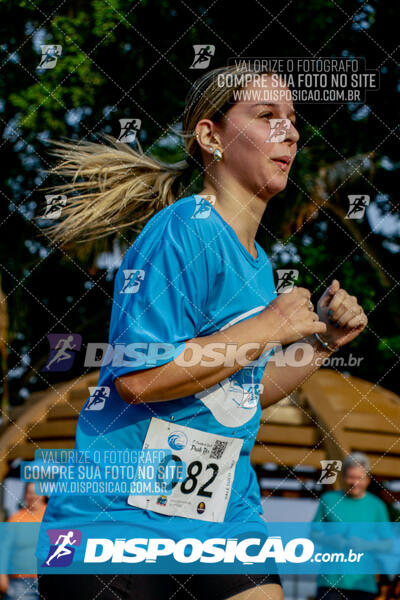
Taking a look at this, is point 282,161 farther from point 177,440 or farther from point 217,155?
point 177,440

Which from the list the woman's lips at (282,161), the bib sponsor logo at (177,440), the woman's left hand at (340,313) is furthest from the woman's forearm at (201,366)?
the woman's lips at (282,161)

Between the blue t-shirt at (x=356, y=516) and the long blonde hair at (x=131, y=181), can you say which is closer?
the long blonde hair at (x=131, y=181)

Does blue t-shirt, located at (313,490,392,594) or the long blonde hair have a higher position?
the long blonde hair

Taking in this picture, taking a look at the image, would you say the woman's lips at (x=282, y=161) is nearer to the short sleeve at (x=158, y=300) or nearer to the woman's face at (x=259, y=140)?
the woman's face at (x=259, y=140)

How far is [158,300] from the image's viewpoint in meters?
2.18

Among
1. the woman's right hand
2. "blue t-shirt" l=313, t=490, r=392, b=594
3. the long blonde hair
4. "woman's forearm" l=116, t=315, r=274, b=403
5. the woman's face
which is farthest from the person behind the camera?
"blue t-shirt" l=313, t=490, r=392, b=594

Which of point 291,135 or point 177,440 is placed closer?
point 177,440

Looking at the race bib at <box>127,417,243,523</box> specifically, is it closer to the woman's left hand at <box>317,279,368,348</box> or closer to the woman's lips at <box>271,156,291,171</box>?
the woman's left hand at <box>317,279,368,348</box>

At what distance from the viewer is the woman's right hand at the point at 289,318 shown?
2.22 m

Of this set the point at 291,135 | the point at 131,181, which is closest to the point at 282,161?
the point at 291,135

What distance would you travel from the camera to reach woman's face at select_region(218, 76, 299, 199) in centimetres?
256

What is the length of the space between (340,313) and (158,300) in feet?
2.30

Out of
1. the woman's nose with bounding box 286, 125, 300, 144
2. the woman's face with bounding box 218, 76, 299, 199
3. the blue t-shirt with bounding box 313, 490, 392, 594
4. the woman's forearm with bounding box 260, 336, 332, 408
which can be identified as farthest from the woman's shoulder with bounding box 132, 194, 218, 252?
the blue t-shirt with bounding box 313, 490, 392, 594

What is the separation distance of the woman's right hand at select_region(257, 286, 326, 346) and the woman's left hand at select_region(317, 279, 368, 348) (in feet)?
0.98
